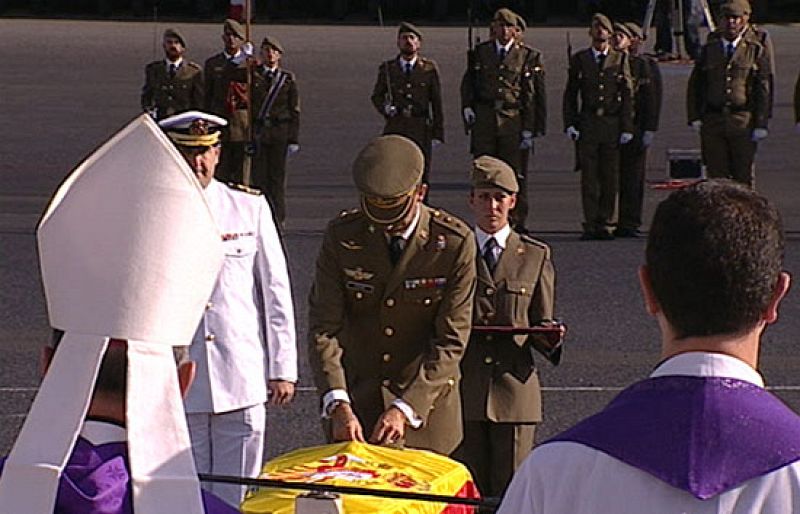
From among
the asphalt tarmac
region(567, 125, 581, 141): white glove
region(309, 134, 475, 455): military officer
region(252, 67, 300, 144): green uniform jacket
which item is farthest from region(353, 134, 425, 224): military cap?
region(252, 67, 300, 144): green uniform jacket

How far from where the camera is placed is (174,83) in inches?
661

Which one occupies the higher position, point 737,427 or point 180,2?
point 737,427

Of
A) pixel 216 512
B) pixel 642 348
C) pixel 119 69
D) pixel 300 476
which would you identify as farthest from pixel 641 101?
pixel 119 69

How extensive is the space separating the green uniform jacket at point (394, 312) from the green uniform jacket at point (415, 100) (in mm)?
10846

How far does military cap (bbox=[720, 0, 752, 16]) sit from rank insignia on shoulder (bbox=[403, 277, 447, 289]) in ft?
33.8

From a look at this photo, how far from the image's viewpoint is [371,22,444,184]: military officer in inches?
669

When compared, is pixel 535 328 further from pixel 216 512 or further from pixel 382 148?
pixel 216 512

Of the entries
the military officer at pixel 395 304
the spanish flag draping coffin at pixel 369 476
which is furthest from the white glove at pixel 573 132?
the spanish flag draping coffin at pixel 369 476

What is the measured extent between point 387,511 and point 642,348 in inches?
235

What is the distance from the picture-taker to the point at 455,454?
6.43 metres

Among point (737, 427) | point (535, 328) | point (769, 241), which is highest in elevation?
point (769, 241)

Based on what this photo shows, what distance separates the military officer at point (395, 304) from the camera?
5996 mm

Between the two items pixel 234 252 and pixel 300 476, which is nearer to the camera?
pixel 300 476

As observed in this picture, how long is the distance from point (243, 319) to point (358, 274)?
655 mm
